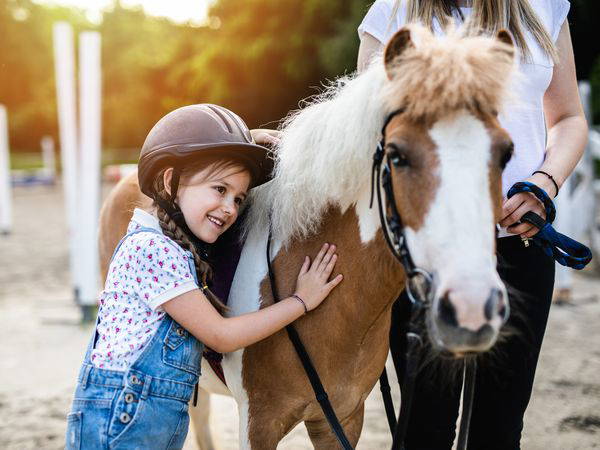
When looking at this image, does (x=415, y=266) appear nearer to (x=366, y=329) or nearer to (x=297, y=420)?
(x=366, y=329)

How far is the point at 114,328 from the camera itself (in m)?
1.77

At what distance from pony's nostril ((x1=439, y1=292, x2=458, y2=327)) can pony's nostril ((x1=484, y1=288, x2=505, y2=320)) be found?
0.06 metres

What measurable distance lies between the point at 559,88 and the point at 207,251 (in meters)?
1.17

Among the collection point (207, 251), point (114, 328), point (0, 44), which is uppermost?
point (207, 251)

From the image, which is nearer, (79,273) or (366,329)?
(366,329)

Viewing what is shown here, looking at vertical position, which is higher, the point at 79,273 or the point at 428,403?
the point at 428,403

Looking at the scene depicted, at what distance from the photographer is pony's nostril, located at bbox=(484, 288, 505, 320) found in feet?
4.14

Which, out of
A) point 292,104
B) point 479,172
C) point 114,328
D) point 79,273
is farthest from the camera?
point 292,104

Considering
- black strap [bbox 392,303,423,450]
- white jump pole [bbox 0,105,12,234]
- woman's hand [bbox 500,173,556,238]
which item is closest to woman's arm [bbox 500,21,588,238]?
woman's hand [bbox 500,173,556,238]

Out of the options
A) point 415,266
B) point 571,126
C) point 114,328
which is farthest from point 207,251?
point 571,126

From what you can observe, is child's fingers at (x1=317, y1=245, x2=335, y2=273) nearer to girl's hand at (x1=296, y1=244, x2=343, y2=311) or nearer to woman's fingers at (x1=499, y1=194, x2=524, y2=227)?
girl's hand at (x1=296, y1=244, x2=343, y2=311)

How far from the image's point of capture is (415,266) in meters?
1.40

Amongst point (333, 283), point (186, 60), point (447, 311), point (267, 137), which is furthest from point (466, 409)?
point (186, 60)

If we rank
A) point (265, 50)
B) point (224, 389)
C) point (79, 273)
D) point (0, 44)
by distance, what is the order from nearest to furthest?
point (224, 389), point (79, 273), point (265, 50), point (0, 44)
